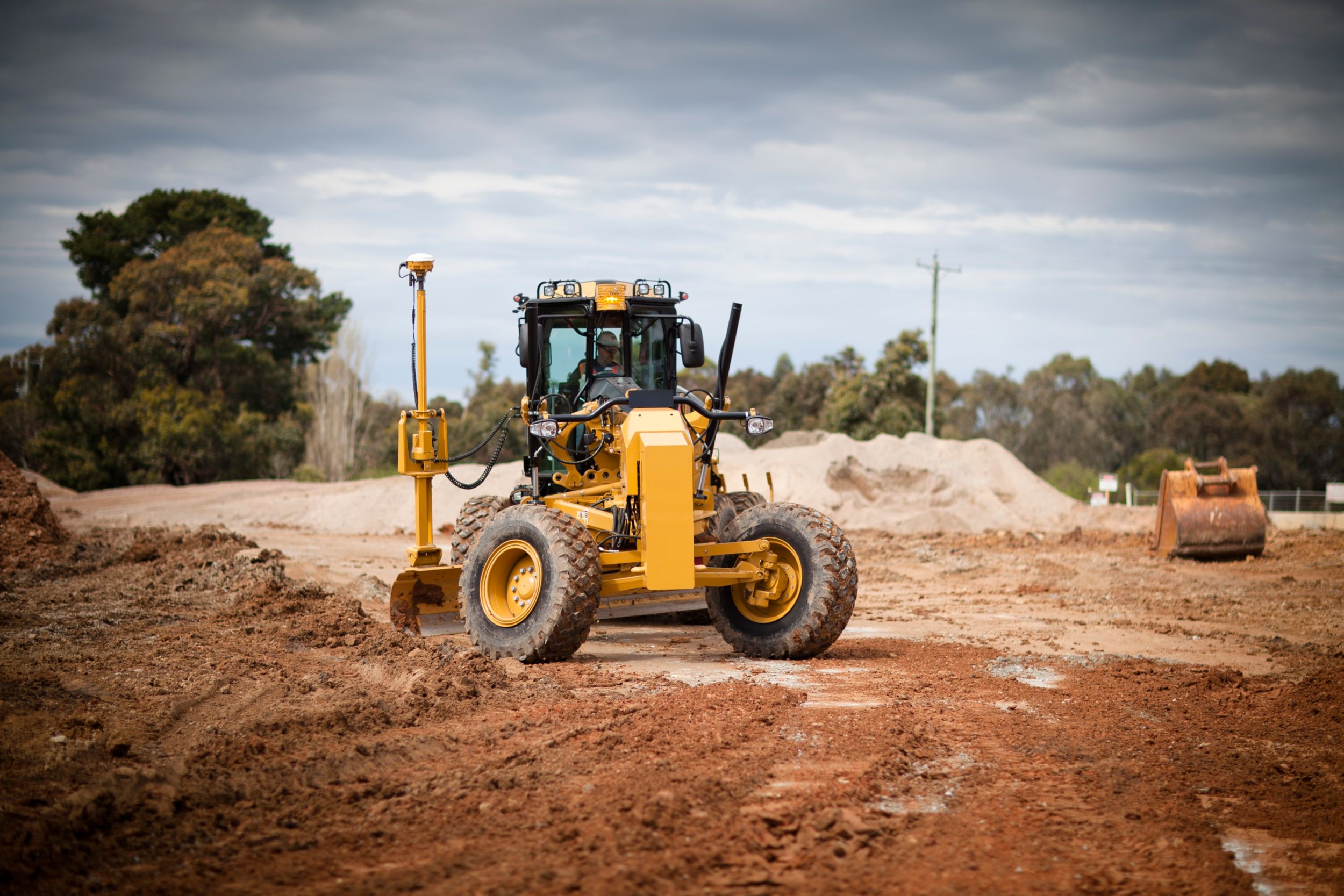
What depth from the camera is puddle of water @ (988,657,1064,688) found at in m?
8.31

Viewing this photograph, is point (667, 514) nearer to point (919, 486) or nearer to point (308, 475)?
point (919, 486)

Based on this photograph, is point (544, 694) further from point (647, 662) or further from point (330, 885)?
point (330, 885)

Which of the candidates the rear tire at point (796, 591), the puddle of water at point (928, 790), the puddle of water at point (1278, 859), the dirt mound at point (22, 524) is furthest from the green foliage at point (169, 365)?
the puddle of water at point (1278, 859)

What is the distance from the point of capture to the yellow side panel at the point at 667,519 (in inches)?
321

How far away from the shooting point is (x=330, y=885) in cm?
421

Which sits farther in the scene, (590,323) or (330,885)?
(590,323)

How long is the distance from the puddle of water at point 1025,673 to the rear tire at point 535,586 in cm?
327

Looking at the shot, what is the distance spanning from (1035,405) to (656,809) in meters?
62.1

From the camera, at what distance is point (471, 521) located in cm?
1048

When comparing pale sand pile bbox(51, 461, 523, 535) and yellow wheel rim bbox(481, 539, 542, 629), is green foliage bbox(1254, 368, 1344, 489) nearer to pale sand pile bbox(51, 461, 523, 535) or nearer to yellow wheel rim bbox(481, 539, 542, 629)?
pale sand pile bbox(51, 461, 523, 535)

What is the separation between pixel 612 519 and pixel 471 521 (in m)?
2.23

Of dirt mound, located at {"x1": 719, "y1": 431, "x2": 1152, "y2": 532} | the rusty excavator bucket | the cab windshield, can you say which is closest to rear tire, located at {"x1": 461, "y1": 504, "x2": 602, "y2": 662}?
the cab windshield

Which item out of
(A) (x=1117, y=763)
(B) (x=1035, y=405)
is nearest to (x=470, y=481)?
(A) (x=1117, y=763)

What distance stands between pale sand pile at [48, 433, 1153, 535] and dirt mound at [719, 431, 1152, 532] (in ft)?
0.12
